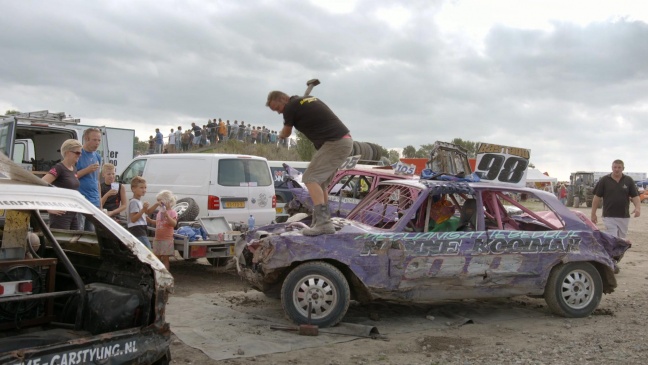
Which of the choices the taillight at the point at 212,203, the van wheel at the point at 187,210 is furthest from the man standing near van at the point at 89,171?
the taillight at the point at 212,203

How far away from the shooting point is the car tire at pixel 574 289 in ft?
22.8

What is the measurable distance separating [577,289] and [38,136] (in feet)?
39.8

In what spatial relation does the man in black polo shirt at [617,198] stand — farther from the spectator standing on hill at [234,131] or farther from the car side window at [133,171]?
the spectator standing on hill at [234,131]

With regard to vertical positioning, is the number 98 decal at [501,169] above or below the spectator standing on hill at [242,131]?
below

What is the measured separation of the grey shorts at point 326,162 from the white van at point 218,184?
356cm

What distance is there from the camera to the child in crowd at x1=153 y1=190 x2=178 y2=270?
7.95 metres

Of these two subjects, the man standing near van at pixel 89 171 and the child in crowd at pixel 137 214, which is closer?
the man standing near van at pixel 89 171

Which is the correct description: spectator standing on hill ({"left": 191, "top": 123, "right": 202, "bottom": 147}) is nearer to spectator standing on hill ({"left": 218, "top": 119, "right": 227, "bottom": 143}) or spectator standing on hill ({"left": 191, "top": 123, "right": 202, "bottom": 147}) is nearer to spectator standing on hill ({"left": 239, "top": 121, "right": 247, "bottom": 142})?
spectator standing on hill ({"left": 218, "top": 119, "right": 227, "bottom": 143})

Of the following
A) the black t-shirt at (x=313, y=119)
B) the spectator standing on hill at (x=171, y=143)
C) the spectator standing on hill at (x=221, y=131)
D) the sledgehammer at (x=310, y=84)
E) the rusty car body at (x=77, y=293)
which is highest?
the spectator standing on hill at (x=221, y=131)

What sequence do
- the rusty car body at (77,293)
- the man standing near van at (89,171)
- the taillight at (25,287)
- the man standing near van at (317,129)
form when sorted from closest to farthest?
the rusty car body at (77,293) < the taillight at (25,287) < the man standing near van at (317,129) < the man standing near van at (89,171)

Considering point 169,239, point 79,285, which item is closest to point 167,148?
point 169,239

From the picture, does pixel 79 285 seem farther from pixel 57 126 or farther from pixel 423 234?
pixel 57 126

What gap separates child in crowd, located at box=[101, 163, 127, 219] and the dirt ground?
2.90 metres

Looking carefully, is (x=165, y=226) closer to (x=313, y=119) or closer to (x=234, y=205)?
(x=234, y=205)
